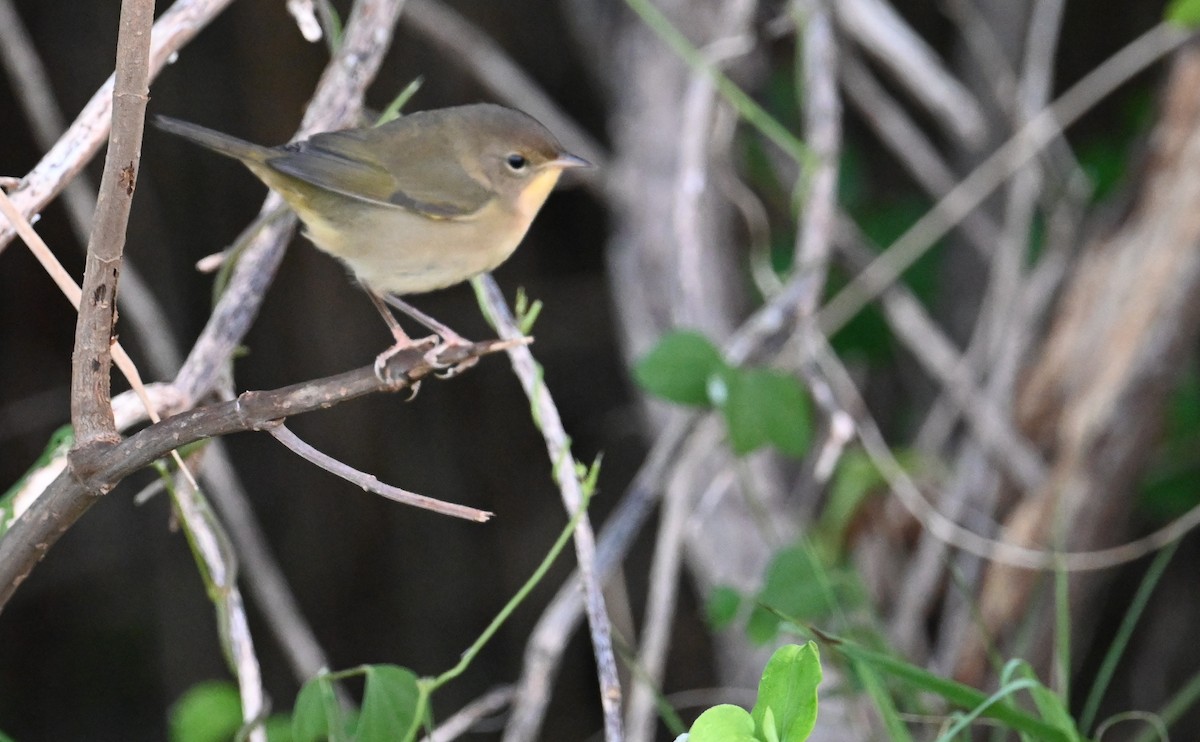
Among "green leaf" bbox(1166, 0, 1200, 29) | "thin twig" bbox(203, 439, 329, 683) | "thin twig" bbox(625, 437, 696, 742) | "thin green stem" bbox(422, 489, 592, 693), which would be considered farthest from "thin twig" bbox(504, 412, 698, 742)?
"green leaf" bbox(1166, 0, 1200, 29)

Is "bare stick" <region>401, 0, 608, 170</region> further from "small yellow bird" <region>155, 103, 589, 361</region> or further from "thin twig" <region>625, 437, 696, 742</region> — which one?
"thin twig" <region>625, 437, 696, 742</region>

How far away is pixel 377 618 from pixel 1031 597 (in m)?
2.35

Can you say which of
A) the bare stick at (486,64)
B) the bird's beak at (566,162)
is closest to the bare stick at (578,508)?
the bird's beak at (566,162)

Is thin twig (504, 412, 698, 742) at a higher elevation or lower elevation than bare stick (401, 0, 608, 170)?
lower

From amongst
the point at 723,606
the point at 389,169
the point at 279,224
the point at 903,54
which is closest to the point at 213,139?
the point at 279,224

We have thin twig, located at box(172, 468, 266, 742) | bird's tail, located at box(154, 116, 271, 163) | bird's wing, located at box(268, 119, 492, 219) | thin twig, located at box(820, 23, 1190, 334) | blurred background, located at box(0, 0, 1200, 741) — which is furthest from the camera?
blurred background, located at box(0, 0, 1200, 741)

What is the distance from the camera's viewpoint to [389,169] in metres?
2.29

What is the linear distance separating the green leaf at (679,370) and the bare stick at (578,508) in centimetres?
37

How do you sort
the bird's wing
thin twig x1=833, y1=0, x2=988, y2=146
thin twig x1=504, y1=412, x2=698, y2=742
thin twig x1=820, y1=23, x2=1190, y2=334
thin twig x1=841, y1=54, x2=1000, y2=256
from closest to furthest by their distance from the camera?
the bird's wing → thin twig x1=504, y1=412, x2=698, y2=742 → thin twig x1=820, y1=23, x2=1190, y2=334 → thin twig x1=833, y1=0, x2=988, y2=146 → thin twig x1=841, y1=54, x2=1000, y2=256

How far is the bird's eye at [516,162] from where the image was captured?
2.51m

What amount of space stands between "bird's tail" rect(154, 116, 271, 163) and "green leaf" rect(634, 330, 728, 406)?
75 centimetres

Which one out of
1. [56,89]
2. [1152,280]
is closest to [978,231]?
[1152,280]

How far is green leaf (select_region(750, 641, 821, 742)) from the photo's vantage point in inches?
51.4

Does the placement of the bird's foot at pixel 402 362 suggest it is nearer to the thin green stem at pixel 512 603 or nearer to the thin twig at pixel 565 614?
the thin green stem at pixel 512 603
